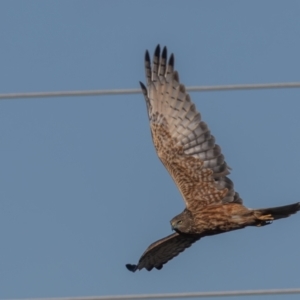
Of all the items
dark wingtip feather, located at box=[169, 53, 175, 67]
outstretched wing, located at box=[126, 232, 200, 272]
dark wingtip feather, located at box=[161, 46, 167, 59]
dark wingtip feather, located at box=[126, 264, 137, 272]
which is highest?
dark wingtip feather, located at box=[161, 46, 167, 59]

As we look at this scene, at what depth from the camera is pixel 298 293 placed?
23.2 feet

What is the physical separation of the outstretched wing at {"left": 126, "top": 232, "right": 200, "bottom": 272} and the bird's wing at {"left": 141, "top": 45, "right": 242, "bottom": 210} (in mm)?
453

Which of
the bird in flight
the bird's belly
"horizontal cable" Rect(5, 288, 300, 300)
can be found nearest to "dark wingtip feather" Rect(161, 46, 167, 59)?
the bird in flight

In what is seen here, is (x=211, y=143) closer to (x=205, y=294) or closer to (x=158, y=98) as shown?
(x=158, y=98)

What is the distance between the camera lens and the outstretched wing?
406 inches

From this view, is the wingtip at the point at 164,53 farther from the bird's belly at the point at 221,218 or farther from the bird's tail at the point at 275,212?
the bird's tail at the point at 275,212

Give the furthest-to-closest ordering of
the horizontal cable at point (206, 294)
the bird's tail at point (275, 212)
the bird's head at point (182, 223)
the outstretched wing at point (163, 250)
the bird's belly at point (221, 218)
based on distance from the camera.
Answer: the outstretched wing at point (163, 250), the bird's head at point (182, 223), the bird's belly at point (221, 218), the bird's tail at point (275, 212), the horizontal cable at point (206, 294)

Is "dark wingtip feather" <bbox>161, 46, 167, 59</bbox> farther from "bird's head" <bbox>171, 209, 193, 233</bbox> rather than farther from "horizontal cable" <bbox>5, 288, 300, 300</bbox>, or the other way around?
"horizontal cable" <bbox>5, 288, 300, 300</bbox>

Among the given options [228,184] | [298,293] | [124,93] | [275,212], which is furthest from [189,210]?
[298,293]

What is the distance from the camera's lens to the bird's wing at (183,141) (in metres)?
10.0

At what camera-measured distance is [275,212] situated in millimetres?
9258

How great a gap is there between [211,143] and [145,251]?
1161 mm

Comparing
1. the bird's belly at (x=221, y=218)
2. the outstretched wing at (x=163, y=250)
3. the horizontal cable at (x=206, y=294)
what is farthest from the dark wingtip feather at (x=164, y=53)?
the horizontal cable at (x=206, y=294)

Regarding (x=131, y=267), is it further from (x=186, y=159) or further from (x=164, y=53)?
(x=164, y=53)
